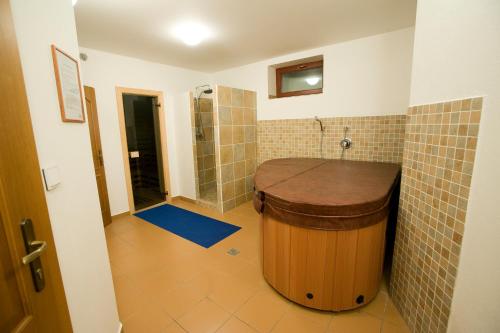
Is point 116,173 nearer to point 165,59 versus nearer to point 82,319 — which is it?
point 165,59

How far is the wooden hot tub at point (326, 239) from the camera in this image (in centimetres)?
133

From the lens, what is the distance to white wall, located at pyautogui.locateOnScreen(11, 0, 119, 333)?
0.78 metres

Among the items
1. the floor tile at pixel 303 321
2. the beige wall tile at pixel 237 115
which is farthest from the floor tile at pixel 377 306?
the beige wall tile at pixel 237 115

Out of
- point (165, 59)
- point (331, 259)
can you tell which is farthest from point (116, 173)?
point (331, 259)

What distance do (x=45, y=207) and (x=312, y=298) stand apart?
1.62m

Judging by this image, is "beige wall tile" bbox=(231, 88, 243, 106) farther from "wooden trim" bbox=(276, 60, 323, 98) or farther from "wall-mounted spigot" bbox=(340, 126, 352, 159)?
"wall-mounted spigot" bbox=(340, 126, 352, 159)

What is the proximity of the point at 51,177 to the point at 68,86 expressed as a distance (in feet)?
1.46

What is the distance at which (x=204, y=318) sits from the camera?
Result: 4.99 ft

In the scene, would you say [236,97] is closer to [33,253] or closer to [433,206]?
[433,206]

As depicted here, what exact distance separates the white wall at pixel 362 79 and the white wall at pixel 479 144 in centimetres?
169

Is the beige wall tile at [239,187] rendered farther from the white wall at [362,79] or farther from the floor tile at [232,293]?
the floor tile at [232,293]

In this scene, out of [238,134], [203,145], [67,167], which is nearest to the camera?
[67,167]

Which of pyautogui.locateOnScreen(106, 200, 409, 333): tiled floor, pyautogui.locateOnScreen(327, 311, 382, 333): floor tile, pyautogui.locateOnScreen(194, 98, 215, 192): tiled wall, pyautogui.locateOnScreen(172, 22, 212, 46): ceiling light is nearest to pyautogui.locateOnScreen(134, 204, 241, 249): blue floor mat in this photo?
pyautogui.locateOnScreen(106, 200, 409, 333): tiled floor

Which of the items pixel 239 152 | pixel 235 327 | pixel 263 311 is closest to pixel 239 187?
pixel 239 152
